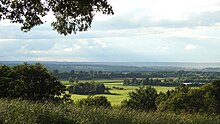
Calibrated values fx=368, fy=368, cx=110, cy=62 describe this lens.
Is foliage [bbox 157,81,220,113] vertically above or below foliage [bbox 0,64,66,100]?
below

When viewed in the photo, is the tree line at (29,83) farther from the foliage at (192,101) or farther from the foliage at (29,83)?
the foliage at (192,101)

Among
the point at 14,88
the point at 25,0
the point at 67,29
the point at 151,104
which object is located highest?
the point at 25,0

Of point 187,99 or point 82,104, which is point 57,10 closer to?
point 82,104

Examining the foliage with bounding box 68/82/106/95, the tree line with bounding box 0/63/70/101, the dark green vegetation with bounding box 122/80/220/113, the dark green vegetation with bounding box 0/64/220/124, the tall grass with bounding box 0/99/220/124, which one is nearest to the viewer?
the tall grass with bounding box 0/99/220/124

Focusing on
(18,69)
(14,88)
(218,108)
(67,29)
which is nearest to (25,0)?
(67,29)

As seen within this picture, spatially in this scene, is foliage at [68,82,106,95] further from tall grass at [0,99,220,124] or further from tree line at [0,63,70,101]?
tall grass at [0,99,220,124]

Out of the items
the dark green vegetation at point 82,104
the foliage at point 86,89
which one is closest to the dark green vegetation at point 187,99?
the dark green vegetation at point 82,104

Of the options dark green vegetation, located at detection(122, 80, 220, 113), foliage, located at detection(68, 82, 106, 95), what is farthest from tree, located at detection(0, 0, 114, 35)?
foliage, located at detection(68, 82, 106, 95)

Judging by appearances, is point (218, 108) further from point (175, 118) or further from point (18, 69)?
point (175, 118)

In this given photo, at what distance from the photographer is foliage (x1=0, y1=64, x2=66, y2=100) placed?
47841 millimetres

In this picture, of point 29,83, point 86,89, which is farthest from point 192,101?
point 86,89

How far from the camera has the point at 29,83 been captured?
4853 cm

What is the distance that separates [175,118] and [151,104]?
213 feet

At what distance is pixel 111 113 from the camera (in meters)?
14.0
